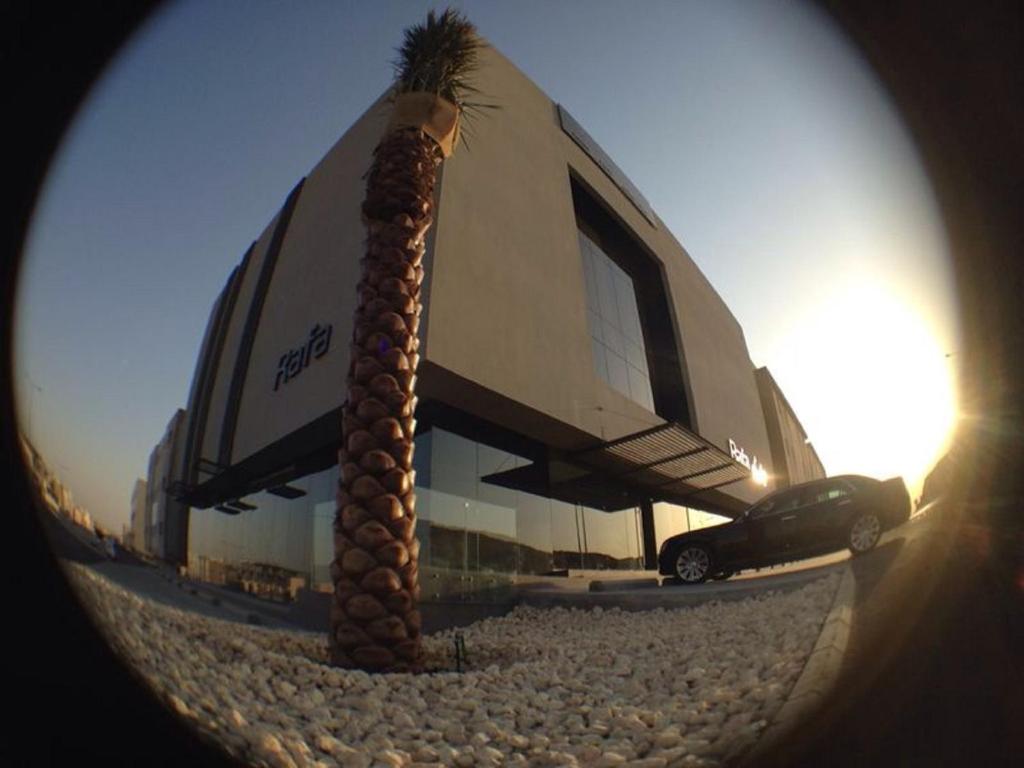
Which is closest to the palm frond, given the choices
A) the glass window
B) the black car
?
the black car

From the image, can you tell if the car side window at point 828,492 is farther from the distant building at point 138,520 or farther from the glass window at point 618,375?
the glass window at point 618,375

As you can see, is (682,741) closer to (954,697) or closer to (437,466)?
(954,697)

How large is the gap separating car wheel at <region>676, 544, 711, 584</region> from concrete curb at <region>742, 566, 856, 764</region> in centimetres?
63

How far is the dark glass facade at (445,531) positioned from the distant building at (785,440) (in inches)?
32.8

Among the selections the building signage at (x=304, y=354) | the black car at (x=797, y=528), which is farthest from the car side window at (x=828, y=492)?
the building signage at (x=304, y=354)

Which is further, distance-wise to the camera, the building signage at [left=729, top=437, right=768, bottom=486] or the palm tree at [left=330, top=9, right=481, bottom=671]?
the building signage at [left=729, top=437, right=768, bottom=486]

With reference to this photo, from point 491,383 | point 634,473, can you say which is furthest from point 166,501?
point 491,383

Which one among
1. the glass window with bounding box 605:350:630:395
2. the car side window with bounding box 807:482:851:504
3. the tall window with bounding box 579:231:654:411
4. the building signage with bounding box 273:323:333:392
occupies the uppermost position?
the tall window with bounding box 579:231:654:411

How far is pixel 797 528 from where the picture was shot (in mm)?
1387

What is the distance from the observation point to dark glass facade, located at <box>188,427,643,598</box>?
1146 millimetres

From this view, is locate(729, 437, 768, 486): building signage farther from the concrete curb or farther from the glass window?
the glass window

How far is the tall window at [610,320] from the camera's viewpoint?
7.44 metres

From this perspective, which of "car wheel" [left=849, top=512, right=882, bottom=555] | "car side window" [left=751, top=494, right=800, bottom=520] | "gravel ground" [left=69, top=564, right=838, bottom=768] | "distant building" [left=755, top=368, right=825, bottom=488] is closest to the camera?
"gravel ground" [left=69, top=564, right=838, bottom=768]

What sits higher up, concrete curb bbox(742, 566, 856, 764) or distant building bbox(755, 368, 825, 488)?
distant building bbox(755, 368, 825, 488)
